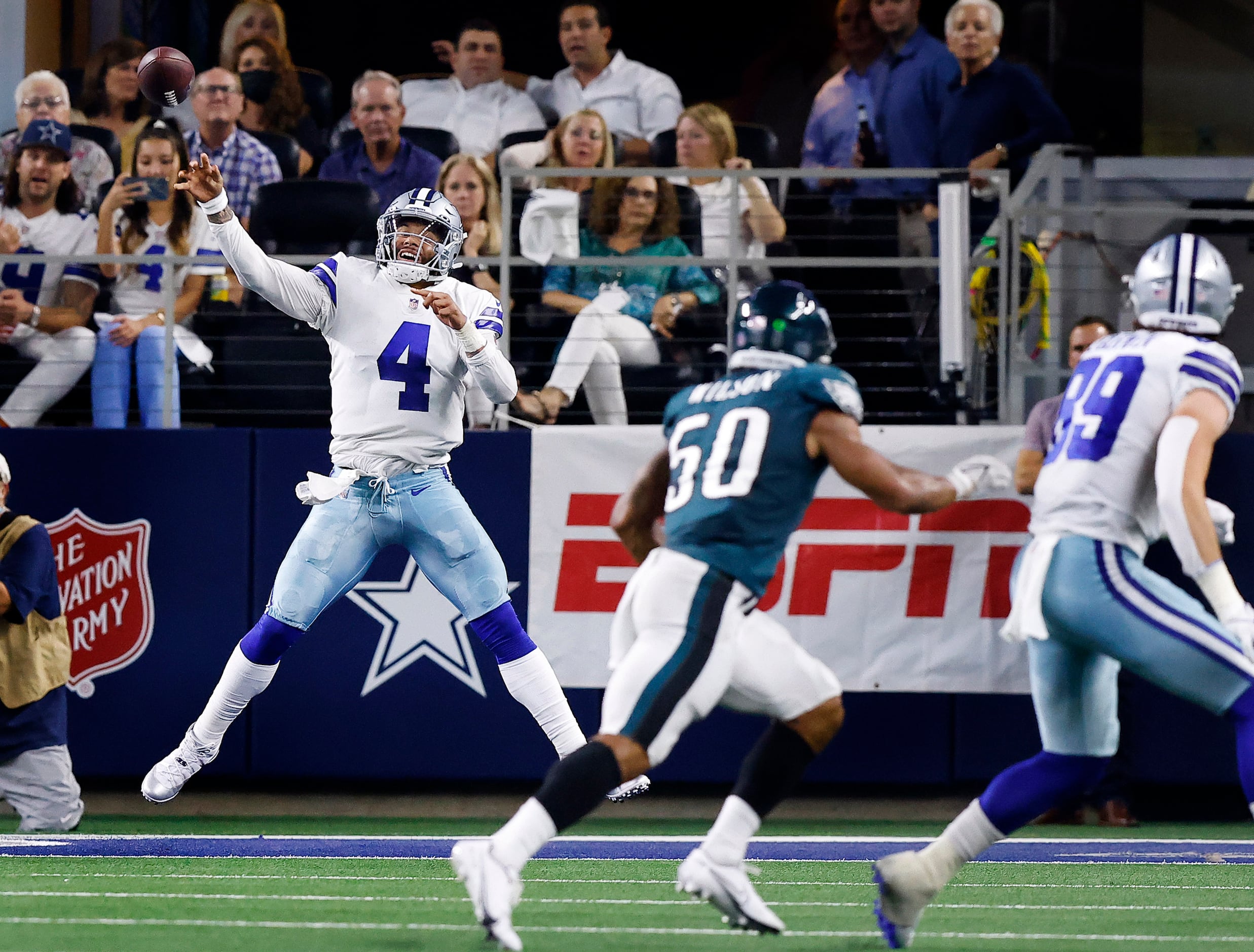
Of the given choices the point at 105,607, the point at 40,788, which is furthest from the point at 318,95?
the point at 40,788

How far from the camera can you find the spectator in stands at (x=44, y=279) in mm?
7836

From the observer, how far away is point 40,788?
663 cm

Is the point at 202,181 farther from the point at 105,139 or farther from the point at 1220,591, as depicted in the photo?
the point at 105,139

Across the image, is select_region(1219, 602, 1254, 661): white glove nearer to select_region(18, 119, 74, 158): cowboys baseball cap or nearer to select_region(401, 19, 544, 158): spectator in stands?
select_region(401, 19, 544, 158): spectator in stands

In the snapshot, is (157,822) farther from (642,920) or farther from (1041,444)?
(1041,444)

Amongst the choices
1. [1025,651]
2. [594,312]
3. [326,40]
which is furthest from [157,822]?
[326,40]

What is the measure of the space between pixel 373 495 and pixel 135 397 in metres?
2.90

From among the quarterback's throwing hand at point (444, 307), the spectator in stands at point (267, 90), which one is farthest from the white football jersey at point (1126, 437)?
the spectator in stands at point (267, 90)

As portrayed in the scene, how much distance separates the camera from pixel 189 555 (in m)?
7.76

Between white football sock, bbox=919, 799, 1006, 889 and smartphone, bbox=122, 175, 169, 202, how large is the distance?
5423 mm

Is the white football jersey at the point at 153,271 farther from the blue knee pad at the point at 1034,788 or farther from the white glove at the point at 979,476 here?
the blue knee pad at the point at 1034,788

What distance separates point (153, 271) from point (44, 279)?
515 millimetres

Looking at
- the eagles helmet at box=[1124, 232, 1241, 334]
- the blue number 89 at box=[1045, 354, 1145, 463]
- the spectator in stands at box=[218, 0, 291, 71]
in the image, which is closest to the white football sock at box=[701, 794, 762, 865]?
the blue number 89 at box=[1045, 354, 1145, 463]

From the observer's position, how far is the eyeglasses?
9.04 metres
